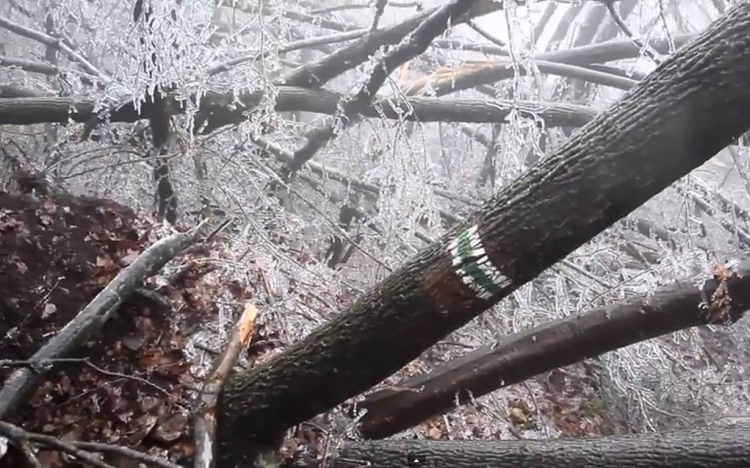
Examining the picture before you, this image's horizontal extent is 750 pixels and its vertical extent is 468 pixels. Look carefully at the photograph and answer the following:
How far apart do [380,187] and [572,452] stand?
2.13m

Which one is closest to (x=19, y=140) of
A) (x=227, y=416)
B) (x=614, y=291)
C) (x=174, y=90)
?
(x=174, y=90)

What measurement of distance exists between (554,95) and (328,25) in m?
1.99

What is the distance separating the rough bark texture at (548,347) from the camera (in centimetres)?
228

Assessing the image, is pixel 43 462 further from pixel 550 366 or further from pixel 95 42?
pixel 95 42

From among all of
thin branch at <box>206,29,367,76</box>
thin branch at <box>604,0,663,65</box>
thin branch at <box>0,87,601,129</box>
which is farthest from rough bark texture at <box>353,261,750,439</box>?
thin branch at <box>206,29,367,76</box>

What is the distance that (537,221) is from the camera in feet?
5.23

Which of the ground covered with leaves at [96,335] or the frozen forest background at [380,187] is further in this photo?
the frozen forest background at [380,187]

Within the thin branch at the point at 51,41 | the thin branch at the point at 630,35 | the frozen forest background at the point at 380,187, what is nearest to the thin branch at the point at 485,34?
the frozen forest background at the point at 380,187

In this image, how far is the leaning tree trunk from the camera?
1418mm

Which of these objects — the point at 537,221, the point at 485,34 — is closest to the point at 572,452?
the point at 537,221

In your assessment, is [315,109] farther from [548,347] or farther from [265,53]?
[548,347]

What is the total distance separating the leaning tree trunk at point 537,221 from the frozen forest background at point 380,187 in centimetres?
82

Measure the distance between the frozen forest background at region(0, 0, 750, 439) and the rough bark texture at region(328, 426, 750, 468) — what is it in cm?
73

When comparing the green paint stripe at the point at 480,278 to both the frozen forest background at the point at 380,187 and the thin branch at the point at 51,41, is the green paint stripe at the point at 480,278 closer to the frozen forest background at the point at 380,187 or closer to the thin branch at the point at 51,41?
the frozen forest background at the point at 380,187
